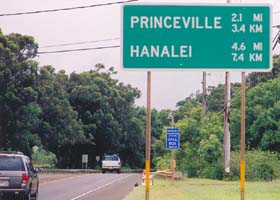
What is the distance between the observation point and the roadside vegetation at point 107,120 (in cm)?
5216

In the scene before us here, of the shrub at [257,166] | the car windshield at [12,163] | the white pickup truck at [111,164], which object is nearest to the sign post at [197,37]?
the car windshield at [12,163]

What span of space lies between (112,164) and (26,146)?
10.7 meters

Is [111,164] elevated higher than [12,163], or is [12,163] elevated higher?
[12,163]

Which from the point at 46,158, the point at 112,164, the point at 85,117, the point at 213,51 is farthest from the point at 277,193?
the point at 46,158

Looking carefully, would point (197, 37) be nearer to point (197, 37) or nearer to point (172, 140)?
point (197, 37)

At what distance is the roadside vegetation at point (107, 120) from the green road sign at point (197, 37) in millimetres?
33388

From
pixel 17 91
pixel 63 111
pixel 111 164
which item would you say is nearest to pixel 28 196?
pixel 17 91

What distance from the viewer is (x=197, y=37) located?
1417 centimetres

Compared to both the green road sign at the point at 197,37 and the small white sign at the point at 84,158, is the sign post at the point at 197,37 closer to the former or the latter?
the green road sign at the point at 197,37

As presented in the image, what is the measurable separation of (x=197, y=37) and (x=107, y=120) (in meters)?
70.8

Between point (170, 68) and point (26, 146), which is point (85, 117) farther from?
point (170, 68)

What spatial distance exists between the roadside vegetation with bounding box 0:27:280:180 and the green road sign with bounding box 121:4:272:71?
33.4 m

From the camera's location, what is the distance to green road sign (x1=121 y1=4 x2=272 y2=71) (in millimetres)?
14094

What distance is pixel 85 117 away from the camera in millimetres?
84688
